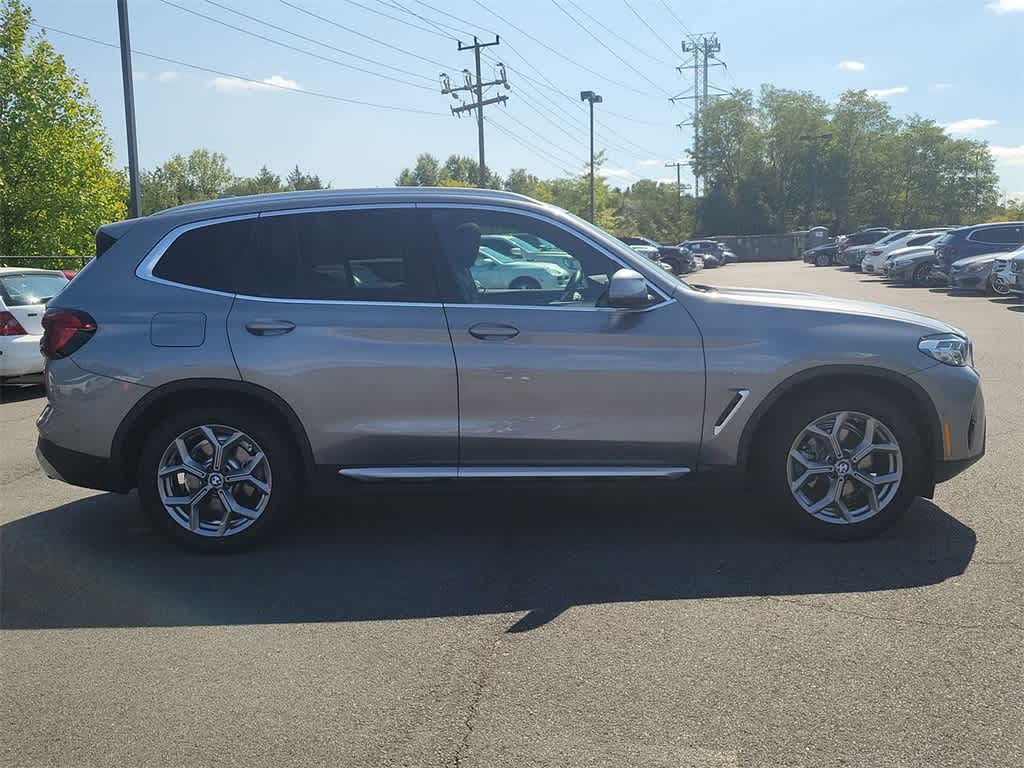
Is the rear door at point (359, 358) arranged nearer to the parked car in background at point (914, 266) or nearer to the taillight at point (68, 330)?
the taillight at point (68, 330)

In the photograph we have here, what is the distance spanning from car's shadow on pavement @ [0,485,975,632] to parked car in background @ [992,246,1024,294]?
721 inches

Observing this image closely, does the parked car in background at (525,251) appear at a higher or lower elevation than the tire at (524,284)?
higher

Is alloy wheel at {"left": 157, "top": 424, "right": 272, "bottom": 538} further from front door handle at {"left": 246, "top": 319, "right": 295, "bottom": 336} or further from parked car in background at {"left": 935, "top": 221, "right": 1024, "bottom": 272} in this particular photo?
parked car in background at {"left": 935, "top": 221, "right": 1024, "bottom": 272}

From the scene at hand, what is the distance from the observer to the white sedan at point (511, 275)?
5348mm

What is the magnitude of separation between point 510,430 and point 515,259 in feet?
3.30

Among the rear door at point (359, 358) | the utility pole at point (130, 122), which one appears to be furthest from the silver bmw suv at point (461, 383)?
the utility pole at point (130, 122)

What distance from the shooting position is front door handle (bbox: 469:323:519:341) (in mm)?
5180

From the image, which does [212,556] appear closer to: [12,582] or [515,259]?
[12,582]

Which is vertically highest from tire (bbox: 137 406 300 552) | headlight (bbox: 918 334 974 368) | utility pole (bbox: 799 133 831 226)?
utility pole (bbox: 799 133 831 226)

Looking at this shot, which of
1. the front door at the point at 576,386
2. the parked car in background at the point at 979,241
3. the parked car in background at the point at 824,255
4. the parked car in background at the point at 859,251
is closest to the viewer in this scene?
the front door at the point at 576,386

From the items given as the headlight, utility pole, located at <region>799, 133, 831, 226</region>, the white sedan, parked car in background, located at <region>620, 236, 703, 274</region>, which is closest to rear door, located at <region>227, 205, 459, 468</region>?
the white sedan

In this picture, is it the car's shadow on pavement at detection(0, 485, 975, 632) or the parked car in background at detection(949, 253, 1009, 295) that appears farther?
the parked car in background at detection(949, 253, 1009, 295)

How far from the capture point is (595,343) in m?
5.17

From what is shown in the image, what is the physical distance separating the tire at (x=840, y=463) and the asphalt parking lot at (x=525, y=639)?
0.15 m
